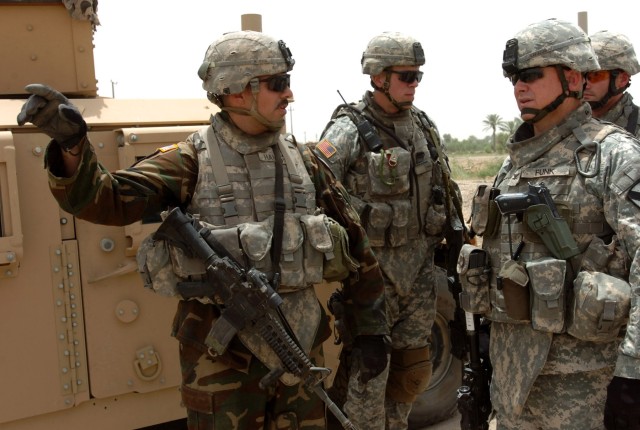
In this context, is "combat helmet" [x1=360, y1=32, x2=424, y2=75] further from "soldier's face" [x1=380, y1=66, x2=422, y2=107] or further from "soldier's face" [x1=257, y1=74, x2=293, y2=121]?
"soldier's face" [x1=257, y1=74, x2=293, y2=121]

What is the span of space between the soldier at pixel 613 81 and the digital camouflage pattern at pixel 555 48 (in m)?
1.49

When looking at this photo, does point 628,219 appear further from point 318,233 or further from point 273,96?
point 273,96

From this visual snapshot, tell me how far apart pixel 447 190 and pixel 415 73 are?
683 mm

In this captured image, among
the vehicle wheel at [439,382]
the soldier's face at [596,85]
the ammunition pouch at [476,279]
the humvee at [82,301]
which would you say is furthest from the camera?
the vehicle wheel at [439,382]

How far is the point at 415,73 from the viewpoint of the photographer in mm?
4664

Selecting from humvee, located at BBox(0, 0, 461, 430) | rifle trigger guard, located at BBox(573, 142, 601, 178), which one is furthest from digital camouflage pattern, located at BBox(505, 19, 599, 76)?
humvee, located at BBox(0, 0, 461, 430)

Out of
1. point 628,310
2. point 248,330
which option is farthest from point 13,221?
point 628,310

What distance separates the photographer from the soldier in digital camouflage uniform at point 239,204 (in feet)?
10.2

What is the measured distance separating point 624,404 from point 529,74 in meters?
1.24

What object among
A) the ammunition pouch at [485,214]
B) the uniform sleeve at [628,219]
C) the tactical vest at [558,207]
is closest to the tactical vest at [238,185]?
the ammunition pouch at [485,214]

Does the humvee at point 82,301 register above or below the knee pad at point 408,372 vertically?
above

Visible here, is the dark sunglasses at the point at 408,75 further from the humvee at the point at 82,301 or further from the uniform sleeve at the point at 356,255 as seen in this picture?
the uniform sleeve at the point at 356,255

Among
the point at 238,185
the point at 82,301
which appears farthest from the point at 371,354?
the point at 82,301

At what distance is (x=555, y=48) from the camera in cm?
305
